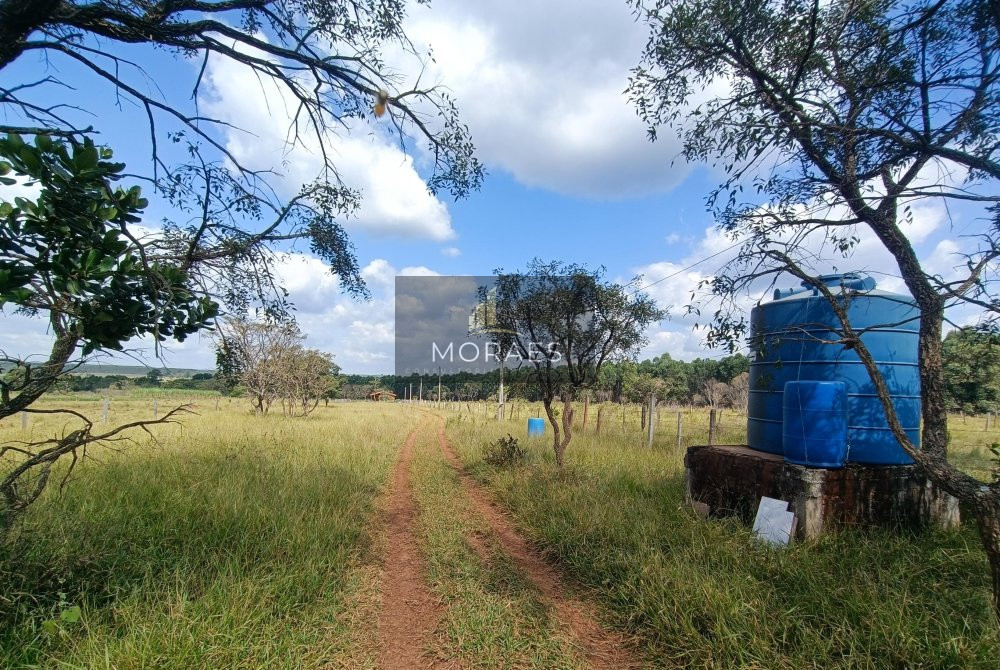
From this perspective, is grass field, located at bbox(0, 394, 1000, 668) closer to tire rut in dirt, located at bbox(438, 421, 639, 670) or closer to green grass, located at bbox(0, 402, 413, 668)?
green grass, located at bbox(0, 402, 413, 668)

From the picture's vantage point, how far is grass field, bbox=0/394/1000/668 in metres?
2.76

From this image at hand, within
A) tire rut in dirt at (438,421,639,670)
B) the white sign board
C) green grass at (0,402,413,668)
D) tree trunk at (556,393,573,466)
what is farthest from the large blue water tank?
green grass at (0,402,413,668)

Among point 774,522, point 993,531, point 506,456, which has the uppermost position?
point 993,531

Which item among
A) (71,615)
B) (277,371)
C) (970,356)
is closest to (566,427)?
(970,356)

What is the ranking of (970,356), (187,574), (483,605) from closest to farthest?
(187,574)
(483,605)
(970,356)

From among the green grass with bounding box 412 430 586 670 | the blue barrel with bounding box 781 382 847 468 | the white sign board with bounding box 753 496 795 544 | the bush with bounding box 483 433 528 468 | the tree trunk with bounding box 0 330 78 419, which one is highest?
the tree trunk with bounding box 0 330 78 419

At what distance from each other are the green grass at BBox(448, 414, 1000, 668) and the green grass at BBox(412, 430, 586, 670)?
589 mm

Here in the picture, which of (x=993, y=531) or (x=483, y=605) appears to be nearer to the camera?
(x=993, y=531)

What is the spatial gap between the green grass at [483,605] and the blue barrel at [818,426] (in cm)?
322

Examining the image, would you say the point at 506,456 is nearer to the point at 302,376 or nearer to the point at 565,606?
the point at 565,606

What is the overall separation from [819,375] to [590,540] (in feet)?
10.9

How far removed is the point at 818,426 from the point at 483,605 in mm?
3864

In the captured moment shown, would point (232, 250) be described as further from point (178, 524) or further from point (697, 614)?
point (697, 614)

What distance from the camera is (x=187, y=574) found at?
11.7ft
